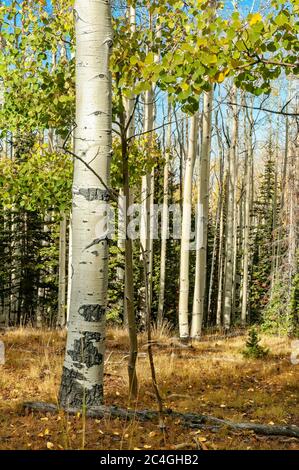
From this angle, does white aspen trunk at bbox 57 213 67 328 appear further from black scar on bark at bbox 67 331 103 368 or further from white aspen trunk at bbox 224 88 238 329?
black scar on bark at bbox 67 331 103 368

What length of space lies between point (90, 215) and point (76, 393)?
129cm

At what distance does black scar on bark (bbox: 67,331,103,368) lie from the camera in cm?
297

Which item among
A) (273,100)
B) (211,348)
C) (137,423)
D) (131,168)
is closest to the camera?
(137,423)

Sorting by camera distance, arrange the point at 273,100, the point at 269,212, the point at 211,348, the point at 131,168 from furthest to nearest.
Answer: the point at 269,212 → the point at 273,100 → the point at 211,348 → the point at 131,168

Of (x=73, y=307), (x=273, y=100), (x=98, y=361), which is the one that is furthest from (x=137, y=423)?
(x=273, y=100)

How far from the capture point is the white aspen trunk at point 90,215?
2.98 meters

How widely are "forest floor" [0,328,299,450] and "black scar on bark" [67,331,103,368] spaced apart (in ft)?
0.64

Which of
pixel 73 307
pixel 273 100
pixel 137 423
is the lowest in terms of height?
pixel 137 423

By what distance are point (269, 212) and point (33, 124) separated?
20.5 metres

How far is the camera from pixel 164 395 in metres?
4.43

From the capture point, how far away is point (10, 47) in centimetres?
630

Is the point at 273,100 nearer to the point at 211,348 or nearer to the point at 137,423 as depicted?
the point at 211,348

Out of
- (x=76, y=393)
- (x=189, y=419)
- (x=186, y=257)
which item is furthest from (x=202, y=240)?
(x=76, y=393)

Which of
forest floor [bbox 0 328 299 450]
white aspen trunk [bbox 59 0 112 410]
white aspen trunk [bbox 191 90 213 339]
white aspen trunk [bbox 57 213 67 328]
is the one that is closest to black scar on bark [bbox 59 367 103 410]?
white aspen trunk [bbox 59 0 112 410]
